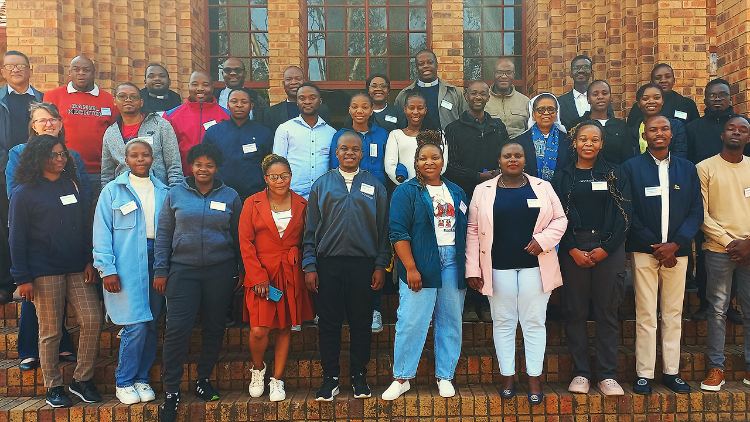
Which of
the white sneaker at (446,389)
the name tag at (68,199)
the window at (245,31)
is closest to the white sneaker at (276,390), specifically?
the white sneaker at (446,389)

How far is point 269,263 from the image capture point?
3.85 meters

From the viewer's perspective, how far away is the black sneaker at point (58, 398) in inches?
148

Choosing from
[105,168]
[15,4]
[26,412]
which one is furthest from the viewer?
[15,4]

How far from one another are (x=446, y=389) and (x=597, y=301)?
4.33 ft

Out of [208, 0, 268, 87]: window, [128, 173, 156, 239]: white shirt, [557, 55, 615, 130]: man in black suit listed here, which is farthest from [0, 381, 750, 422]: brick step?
[208, 0, 268, 87]: window

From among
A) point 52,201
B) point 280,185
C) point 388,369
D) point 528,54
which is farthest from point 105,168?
point 528,54

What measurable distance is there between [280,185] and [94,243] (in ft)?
4.82

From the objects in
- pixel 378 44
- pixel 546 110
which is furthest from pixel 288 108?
pixel 378 44

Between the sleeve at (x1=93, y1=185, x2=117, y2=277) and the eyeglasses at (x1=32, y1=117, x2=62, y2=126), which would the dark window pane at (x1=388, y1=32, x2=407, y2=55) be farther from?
the sleeve at (x1=93, y1=185, x2=117, y2=277)

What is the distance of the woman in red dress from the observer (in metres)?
3.81

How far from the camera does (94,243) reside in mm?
3865

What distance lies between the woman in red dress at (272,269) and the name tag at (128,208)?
84cm

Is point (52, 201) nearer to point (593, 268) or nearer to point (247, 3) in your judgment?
point (593, 268)

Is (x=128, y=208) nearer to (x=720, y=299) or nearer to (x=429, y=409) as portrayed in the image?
(x=429, y=409)
